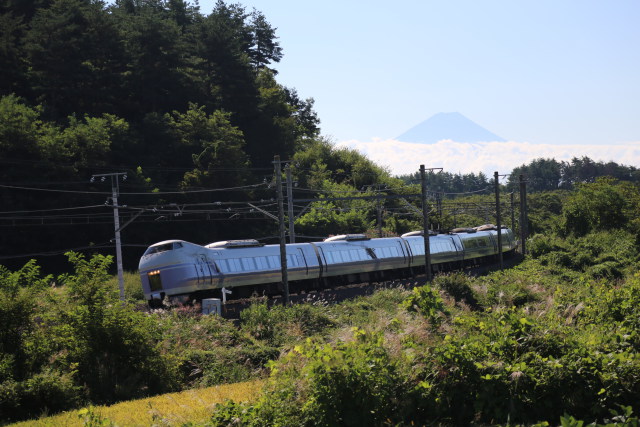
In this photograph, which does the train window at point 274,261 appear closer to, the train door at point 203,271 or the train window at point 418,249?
the train door at point 203,271

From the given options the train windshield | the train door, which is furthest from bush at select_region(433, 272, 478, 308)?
the train windshield

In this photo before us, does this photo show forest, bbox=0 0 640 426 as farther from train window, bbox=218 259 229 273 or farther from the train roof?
train window, bbox=218 259 229 273

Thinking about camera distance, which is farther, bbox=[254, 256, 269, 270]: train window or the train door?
bbox=[254, 256, 269, 270]: train window

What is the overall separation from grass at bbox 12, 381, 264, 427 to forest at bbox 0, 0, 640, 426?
3.66ft

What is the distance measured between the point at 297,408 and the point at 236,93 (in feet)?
220

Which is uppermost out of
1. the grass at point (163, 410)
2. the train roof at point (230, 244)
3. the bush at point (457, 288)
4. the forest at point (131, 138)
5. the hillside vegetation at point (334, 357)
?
the forest at point (131, 138)

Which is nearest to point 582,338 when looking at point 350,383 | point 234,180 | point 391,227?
point 350,383

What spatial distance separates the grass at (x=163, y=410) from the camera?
11.8 m

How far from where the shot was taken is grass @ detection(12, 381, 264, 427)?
11844 mm

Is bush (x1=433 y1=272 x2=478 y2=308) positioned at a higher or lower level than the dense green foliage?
lower

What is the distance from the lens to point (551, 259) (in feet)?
193

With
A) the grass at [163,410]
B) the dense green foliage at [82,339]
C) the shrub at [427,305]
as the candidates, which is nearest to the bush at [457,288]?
the shrub at [427,305]

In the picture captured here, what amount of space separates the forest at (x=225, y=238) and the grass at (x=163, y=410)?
3.66ft

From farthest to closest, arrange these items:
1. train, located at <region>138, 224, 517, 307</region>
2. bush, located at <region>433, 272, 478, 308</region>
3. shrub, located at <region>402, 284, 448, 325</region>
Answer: bush, located at <region>433, 272, 478, 308</region>
train, located at <region>138, 224, 517, 307</region>
shrub, located at <region>402, 284, 448, 325</region>
